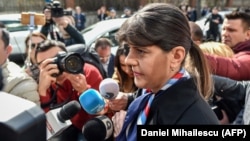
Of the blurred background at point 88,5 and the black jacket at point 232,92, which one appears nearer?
the black jacket at point 232,92

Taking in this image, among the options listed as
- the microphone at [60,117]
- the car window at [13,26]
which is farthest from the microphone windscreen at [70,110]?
the car window at [13,26]

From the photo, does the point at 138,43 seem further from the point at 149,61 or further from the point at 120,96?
the point at 120,96

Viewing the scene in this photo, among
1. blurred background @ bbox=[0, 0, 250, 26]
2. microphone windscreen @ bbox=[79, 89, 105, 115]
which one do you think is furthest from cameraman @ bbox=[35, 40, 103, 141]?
blurred background @ bbox=[0, 0, 250, 26]

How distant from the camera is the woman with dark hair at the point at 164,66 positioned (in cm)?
116

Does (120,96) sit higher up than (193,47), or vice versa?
(193,47)

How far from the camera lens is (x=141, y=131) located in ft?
4.03

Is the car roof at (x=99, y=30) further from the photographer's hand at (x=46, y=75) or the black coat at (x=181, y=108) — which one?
the black coat at (x=181, y=108)

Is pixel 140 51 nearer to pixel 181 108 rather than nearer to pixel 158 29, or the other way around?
pixel 158 29

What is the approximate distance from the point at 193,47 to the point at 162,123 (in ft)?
1.15

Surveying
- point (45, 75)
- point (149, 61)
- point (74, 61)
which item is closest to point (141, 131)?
point (149, 61)

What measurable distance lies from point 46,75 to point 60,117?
0.32m

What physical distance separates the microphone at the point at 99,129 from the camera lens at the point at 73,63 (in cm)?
44

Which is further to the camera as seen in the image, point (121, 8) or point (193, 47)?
point (121, 8)

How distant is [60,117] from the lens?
1.82m
